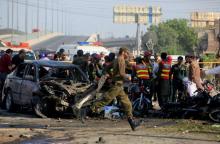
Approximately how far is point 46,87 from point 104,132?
385 cm

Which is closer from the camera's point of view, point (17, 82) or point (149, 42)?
point (17, 82)

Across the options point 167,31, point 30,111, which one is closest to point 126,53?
point 30,111

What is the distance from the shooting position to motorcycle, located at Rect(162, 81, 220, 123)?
49.9 feet

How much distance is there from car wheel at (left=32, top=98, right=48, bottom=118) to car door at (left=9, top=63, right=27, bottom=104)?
148cm

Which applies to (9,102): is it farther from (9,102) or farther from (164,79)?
(164,79)

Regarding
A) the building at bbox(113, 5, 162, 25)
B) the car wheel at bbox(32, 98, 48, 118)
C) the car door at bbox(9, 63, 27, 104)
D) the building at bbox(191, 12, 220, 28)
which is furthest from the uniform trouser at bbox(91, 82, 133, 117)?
the building at bbox(191, 12, 220, 28)

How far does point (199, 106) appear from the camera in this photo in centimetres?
1564

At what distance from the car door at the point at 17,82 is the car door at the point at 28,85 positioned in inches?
10.4

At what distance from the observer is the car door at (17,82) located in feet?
59.0

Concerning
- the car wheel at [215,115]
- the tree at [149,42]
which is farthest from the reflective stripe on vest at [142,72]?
the tree at [149,42]

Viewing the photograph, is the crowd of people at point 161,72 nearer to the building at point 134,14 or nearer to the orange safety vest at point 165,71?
the orange safety vest at point 165,71

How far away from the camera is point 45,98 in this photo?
1641 cm

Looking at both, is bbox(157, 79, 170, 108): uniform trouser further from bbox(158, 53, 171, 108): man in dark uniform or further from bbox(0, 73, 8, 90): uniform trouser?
bbox(0, 73, 8, 90): uniform trouser

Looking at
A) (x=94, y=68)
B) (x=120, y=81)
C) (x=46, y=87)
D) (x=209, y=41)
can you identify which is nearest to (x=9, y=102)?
(x=46, y=87)
